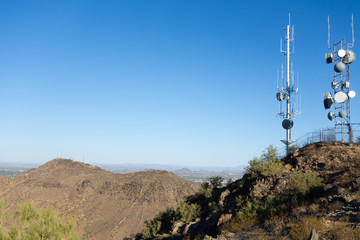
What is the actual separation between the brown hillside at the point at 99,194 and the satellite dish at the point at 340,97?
30.3 metres

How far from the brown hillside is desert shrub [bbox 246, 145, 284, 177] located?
2852cm

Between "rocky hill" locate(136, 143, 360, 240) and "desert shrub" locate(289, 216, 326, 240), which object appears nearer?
"desert shrub" locate(289, 216, 326, 240)

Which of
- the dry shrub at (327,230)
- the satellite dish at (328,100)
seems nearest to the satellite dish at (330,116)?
the satellite dish at (328,100)

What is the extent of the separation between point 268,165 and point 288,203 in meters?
5.35

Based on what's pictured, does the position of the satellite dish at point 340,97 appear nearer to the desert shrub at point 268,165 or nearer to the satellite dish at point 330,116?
the satellite dish at point 330,116

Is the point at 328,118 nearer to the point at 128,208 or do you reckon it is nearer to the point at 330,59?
the point at 330,59

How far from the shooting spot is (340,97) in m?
22.9

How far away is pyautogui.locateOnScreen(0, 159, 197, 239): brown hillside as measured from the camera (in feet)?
164

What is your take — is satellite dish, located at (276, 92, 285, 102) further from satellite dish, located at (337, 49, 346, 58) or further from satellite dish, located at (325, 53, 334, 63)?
satellite dish, located at (337, 49, 346, 58)

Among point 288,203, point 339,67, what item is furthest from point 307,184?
point 339,67

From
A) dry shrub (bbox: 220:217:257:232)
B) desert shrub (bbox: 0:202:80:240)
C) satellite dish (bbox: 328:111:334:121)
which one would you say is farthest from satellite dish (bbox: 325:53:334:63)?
desert shrub (bbox: 0:202:80:240)

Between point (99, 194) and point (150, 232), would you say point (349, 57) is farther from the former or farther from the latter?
point (99, 194)

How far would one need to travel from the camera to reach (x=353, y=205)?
11.5m

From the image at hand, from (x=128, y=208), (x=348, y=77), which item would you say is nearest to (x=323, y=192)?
(x=348, y=77)
